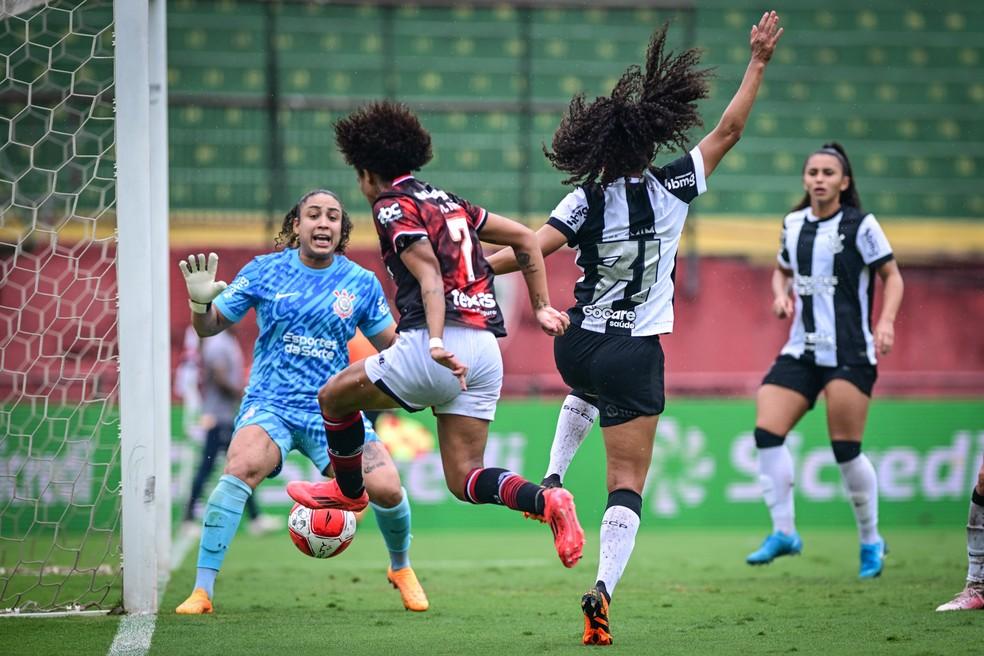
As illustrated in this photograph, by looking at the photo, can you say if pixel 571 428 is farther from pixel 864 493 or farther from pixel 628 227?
pixel 864 493

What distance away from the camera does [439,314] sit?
16.6 ft

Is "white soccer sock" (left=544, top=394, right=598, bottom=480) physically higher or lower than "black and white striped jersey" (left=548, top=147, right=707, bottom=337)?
lower

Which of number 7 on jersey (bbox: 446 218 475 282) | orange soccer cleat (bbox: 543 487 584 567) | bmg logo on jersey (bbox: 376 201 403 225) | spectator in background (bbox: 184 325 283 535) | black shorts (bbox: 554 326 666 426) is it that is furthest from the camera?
spectator in background (bbox: 184 325 283 535)

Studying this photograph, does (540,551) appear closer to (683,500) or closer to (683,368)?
(683,500)

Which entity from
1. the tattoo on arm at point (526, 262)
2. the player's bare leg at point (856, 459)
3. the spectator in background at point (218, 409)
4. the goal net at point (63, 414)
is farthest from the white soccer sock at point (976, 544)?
the spectator in background at point (218, 409)

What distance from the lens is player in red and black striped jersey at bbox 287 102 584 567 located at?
513cm

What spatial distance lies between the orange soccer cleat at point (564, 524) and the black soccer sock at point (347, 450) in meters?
1.01

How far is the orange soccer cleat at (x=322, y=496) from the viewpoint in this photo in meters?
6.03

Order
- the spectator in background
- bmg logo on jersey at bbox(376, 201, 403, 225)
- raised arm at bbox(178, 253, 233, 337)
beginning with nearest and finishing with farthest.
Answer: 1. bmg logo on jersey at bbox(376, 201, 403, 225)
2. raised arm at bbox(178, 253, 233, 337)
3. the spectator in background

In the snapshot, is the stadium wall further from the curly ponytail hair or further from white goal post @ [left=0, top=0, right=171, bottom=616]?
the curly ponytail hair

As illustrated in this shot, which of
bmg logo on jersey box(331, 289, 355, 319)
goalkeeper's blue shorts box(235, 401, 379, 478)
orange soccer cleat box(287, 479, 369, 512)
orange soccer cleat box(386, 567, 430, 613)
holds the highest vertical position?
bmg logo on jersey box(331, 289, 355, 319)

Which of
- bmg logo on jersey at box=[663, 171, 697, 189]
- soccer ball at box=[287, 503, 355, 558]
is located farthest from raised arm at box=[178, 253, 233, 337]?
bmg logo on jersey at box=[663, 171, 697, 189]

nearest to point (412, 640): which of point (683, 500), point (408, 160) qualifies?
point (408, 160)

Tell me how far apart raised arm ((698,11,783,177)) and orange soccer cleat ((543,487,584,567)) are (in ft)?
5.41
